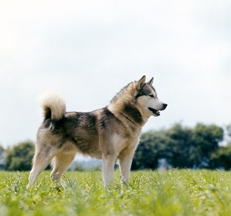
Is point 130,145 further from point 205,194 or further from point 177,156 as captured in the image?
point 177,156

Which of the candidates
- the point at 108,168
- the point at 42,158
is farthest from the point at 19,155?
the point at 108,168

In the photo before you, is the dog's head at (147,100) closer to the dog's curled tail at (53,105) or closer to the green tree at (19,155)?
the dog's curled tail at (53,105)

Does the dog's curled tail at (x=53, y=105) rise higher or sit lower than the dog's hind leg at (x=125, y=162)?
higher

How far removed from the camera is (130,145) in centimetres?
833

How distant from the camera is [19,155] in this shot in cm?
7462

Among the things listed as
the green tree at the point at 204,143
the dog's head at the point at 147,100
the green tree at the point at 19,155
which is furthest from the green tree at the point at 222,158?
the dog's head at the point at 147,100

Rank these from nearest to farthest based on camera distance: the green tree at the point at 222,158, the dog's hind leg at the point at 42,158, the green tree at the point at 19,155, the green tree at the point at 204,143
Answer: the dog's hind leg at the point at 42,158
the green tree at the point at 222,158
the green tree at the point at 204,143
the green tree at the point at 19,155

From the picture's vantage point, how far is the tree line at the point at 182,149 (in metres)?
62.5

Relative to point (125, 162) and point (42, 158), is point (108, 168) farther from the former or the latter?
point (42, 158)

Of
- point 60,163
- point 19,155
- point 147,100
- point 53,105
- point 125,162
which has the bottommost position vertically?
point 19,155

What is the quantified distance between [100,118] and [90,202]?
4850 mm

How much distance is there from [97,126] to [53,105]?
114 centimetres

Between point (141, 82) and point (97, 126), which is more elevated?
point (141, 82)

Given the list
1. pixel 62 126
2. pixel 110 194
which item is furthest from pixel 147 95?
pixel 110 194
